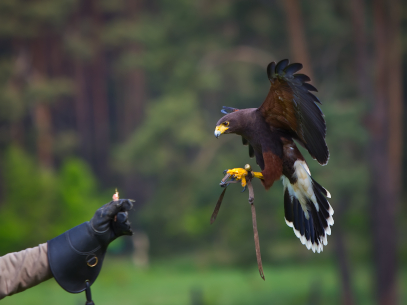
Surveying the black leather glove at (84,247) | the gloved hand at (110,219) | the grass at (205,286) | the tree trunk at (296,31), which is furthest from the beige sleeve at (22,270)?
the tree trunk at (296,31)

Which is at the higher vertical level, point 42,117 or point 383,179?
point 42,117

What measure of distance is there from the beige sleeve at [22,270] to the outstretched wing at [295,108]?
4.03 ft

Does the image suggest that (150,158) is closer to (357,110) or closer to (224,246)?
(224,246)

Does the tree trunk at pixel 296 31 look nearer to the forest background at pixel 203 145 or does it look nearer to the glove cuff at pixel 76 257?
the forest background at pixel 203 145

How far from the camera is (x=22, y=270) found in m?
1.59

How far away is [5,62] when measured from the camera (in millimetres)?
8773

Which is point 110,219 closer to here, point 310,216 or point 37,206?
point 310,216

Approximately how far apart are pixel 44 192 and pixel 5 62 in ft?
9.67

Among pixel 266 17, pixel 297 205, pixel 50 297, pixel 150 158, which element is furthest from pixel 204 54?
pixel 297 205

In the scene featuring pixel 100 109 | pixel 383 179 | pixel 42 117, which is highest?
pixel 100 109

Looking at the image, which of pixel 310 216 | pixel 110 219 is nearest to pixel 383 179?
pixel 310 216

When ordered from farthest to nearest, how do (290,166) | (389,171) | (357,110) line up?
1. (389,171)
2. (357,110)
3. (290,166)

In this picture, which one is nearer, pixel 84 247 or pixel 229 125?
pixel 84 247

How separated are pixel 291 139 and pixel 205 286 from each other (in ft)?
20.9
